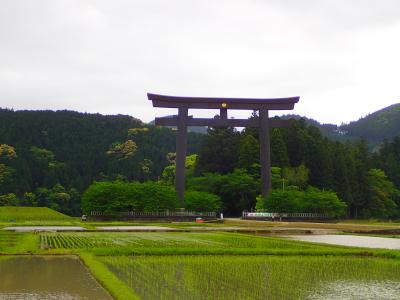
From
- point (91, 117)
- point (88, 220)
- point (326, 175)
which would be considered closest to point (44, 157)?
point (91, 117)

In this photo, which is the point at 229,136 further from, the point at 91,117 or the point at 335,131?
the point at 335,131

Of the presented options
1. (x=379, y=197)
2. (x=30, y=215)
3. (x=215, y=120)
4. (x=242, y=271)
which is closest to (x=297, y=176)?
(x=379, y=197)

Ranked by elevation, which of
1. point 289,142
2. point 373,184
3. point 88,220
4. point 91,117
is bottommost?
point 88,220

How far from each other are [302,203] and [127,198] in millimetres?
14728

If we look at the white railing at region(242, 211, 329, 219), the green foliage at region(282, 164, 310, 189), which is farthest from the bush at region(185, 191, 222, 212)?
the green foliage at region(282, 164, 310, 189)

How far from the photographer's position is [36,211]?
166 ft

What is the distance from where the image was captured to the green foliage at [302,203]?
43000 mm

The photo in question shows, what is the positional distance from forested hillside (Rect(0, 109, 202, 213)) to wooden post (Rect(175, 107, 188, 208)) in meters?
28.8

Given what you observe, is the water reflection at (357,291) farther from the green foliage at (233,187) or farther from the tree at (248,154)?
the tree at (248,154)

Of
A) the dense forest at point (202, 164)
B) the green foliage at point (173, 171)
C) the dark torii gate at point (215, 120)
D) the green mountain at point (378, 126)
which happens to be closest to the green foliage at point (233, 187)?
the dense forest at point (202, 164)

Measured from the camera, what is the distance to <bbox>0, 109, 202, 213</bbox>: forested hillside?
7006 cm

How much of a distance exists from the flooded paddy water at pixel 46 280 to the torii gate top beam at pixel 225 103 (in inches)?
1234

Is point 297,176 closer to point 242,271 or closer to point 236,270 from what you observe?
point 236,270

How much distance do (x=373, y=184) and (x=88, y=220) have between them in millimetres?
31378
